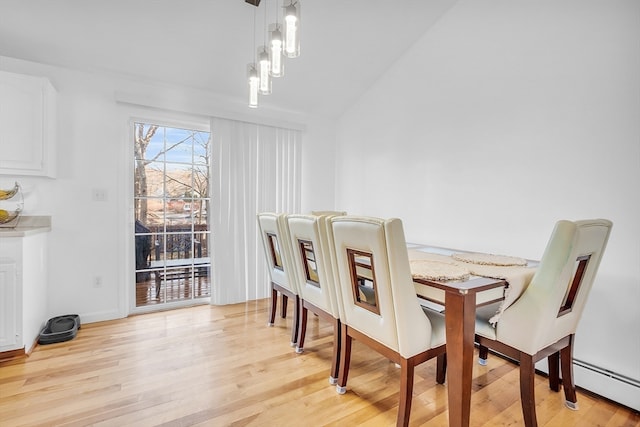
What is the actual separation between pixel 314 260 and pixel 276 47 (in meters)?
1.31

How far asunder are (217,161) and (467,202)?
2479mm

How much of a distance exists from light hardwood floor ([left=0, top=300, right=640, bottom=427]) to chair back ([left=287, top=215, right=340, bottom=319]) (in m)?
0.47

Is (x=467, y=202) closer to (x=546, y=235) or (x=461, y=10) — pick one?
(x=546, y=235)

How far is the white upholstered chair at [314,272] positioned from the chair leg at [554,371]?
1265 mm

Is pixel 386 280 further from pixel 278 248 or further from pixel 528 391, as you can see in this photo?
pixel 278 248

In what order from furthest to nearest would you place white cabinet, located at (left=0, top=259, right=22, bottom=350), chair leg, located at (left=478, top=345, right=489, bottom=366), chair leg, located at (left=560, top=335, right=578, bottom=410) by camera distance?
chair leg, located at (left=478, top=345, right=489, bottom=366), white cabinet, located at (left=0, top=259, right=22, bottom=350), chair leg, located at (left=560, top=335, right=578, bottom=410)

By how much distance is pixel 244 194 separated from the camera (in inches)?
134

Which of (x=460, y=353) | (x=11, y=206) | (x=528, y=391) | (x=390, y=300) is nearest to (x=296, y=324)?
(x=390, y=300)

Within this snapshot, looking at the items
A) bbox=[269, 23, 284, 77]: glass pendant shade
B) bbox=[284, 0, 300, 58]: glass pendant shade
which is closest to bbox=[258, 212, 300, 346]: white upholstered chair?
bbox=[269, 23, 284, 77]: glass pendant shade

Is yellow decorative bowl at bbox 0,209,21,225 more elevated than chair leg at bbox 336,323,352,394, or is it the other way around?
yellow decorative bowl at bbox 0,209,21,225

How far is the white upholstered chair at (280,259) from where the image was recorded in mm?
2303

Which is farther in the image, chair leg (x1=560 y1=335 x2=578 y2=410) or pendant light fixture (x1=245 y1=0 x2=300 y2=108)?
chair leg (x1=560 y1=335 x2=578 y2=410)

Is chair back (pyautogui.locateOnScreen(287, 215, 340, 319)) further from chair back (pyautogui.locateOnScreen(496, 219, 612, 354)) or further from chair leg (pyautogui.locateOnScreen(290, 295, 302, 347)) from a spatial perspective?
chair back (pyautogui.locateOnScreen(496, 219, 612, 354))

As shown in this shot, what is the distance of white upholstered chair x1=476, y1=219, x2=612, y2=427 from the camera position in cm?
135
